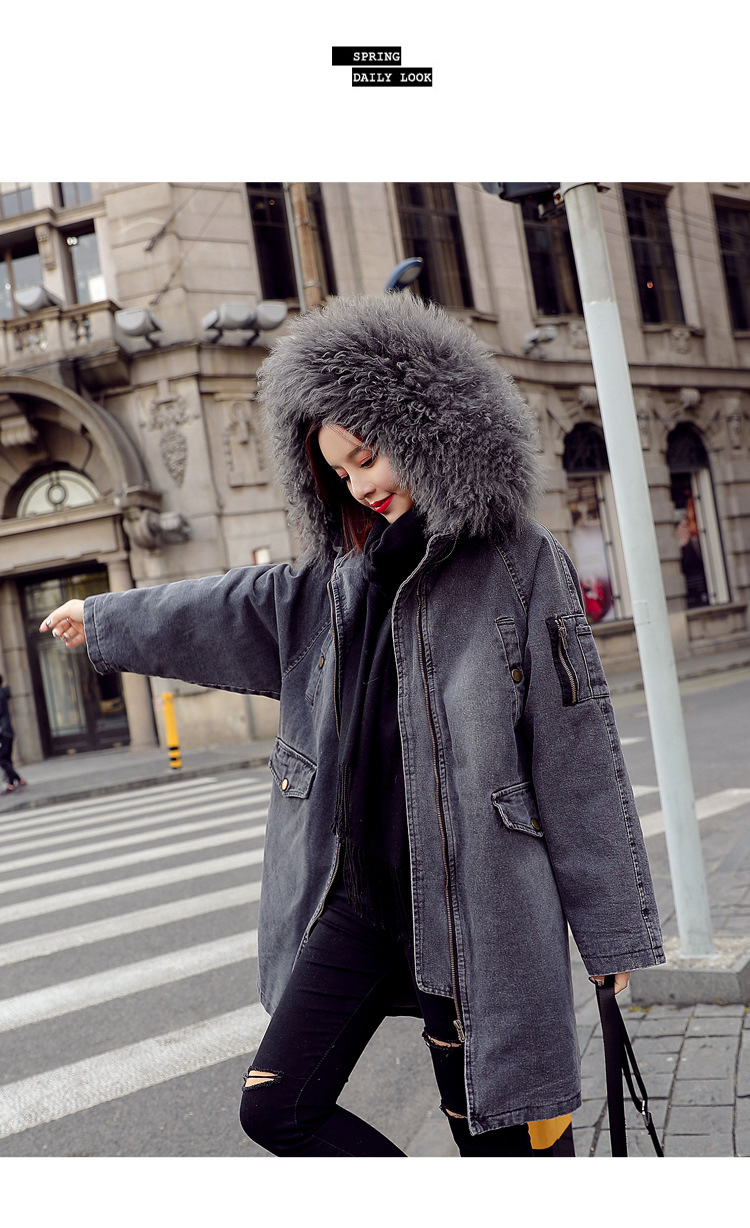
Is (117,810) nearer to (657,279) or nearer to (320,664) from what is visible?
(320,664)

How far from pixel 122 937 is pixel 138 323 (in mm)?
10891

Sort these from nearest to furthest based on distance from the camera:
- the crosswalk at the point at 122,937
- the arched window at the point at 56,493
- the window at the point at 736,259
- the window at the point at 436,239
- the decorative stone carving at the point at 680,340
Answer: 1. the crosswalk at the point at 122,937
2. the window at the point at 736,259
3. the arched window at the point at 56,493
4. the window at the point at 436,239
5. the decorative stone carving at the point at 680,340

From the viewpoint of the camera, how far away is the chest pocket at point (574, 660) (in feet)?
5.41

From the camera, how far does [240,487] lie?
14.5 meters

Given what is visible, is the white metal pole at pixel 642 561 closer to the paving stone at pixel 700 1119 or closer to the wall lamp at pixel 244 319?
the paving stone at pixel 700 1119

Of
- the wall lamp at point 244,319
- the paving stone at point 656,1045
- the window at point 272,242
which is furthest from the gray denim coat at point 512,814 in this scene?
the window at point 272,242

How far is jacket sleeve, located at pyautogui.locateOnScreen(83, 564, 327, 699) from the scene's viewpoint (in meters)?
1.91

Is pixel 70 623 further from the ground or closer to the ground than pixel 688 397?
closer to the ground

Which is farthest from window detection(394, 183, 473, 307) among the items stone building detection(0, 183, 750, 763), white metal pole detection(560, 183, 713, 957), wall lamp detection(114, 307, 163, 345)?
white metal pole detection(560, 183, 713, 957)

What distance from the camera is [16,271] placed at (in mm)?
15953

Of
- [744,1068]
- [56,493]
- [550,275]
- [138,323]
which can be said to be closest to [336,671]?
[744,1068]

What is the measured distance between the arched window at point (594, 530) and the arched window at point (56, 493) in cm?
837
